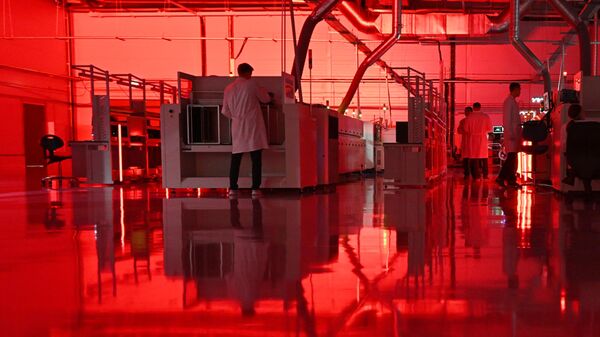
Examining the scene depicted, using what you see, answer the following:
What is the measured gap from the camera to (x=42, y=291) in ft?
7.06

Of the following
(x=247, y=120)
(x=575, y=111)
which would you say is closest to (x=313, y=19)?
(x=247, y=120)

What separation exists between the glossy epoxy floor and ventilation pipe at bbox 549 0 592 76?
7330 mm

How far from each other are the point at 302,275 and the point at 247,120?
4.55 metres

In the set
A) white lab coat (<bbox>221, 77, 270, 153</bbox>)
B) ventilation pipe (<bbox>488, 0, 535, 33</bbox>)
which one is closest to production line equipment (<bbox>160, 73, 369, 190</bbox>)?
white lab coat (<bbox>221, 77, 270, 153</bbox>)

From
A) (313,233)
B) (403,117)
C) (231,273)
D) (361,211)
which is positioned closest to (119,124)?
(361,211)

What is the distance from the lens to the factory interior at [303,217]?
1.86 m

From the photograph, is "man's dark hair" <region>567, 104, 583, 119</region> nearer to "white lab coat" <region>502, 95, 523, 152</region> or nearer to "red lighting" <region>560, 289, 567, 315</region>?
"white lab coat" <region>502, 95, 523, 152</region>

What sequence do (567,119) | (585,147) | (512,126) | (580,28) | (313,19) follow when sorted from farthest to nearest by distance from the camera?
(580,28) → (313,19) → (512,126) → (567,119) → (585,147)

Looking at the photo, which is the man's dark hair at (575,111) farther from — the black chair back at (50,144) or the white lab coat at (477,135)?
the black chair back at (50,144)

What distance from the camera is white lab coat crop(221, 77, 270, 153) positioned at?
6.74 meters

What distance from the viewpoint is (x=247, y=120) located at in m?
6.78

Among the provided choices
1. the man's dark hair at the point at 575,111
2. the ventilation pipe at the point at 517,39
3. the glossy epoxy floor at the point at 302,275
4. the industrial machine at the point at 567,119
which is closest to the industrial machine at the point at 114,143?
the glossy epoxy floor at the point at 302,275

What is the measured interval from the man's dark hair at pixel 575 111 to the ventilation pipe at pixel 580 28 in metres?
4.85

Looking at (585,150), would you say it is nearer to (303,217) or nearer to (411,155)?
A: (411,155)
